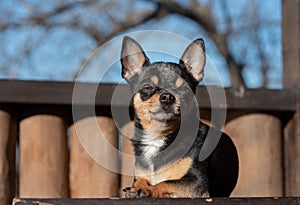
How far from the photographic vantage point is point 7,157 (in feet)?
14.9

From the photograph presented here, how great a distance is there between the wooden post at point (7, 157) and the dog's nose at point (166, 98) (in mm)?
1642

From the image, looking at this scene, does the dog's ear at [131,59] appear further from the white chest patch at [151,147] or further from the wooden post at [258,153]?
the wooden post at [258,153]

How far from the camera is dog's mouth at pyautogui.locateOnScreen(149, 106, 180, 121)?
3.19m

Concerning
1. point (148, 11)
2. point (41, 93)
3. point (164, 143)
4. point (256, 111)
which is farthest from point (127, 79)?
point (148, 11)

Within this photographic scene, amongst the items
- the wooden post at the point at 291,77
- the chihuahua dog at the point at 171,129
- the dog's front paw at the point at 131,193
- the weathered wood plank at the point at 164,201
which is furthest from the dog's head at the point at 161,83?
the wooden post at the point at 291,77

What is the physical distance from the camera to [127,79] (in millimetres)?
3518

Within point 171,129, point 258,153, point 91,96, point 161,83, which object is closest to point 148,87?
Answer: point 161,83

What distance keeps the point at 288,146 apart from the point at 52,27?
17.7ft

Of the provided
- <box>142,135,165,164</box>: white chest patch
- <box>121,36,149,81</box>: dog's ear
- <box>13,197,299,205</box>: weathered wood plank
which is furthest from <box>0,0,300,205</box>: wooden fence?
<box>13,197,299,205</box>: weathered wood plank

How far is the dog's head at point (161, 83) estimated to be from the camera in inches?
127

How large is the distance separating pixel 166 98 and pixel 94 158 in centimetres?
158

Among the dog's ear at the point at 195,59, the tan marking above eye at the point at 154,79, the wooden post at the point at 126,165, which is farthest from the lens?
the wooden post at the point at 126,165

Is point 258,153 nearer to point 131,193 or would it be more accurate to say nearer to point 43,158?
point 43,158

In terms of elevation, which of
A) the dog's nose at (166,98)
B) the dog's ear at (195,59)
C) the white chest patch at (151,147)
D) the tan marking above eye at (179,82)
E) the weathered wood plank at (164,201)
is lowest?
the weathered wood plank at (164,201)
